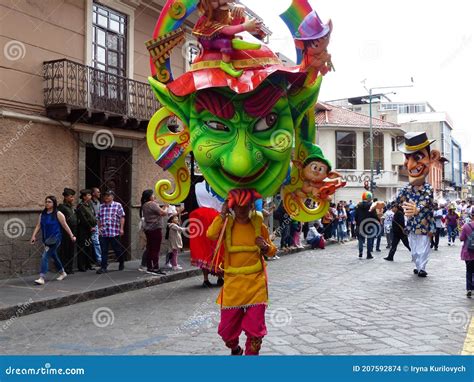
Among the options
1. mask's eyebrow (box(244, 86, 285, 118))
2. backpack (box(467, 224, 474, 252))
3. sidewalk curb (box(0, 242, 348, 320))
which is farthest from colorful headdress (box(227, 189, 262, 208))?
backpack (box(467, 224, 474, 252))

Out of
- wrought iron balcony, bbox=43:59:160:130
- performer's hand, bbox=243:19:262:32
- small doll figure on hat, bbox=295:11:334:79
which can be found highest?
wrought iron balcony, bbox=43:59:160:130

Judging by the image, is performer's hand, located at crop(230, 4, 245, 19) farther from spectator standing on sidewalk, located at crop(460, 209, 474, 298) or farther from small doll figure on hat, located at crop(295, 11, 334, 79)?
spectator standing on sidewalk, located at crop(460, 209, 474, 298)

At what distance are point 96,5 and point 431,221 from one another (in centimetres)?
893

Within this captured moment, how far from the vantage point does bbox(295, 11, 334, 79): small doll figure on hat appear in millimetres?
3887

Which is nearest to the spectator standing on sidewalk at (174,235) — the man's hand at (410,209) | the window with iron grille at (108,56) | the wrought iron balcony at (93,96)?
the wrought iron balcony at (93,96)

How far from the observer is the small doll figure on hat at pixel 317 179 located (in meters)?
4.27

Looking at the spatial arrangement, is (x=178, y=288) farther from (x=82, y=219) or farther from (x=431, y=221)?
(x=431, y=221)

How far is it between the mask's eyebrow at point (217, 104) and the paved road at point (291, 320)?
248cm

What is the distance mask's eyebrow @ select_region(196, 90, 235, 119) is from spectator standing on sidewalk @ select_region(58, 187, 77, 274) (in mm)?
7075

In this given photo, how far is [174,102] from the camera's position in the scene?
4.30 m

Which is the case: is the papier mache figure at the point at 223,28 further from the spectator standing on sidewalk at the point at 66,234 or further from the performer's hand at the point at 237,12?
the spectator standing on sidewalk at the point at 66,234

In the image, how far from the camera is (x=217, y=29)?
13.4ft

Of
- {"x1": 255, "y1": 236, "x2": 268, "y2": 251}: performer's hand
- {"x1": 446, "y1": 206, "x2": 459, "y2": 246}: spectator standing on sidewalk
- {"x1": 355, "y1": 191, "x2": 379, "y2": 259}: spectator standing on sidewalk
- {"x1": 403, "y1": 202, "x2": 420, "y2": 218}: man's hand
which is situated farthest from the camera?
{"x1": 446, "y1": 206, "x2": 459, "y2": 246}: spectator standing on sidewalk

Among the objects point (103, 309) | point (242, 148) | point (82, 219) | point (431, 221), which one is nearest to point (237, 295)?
point (242, 148)
